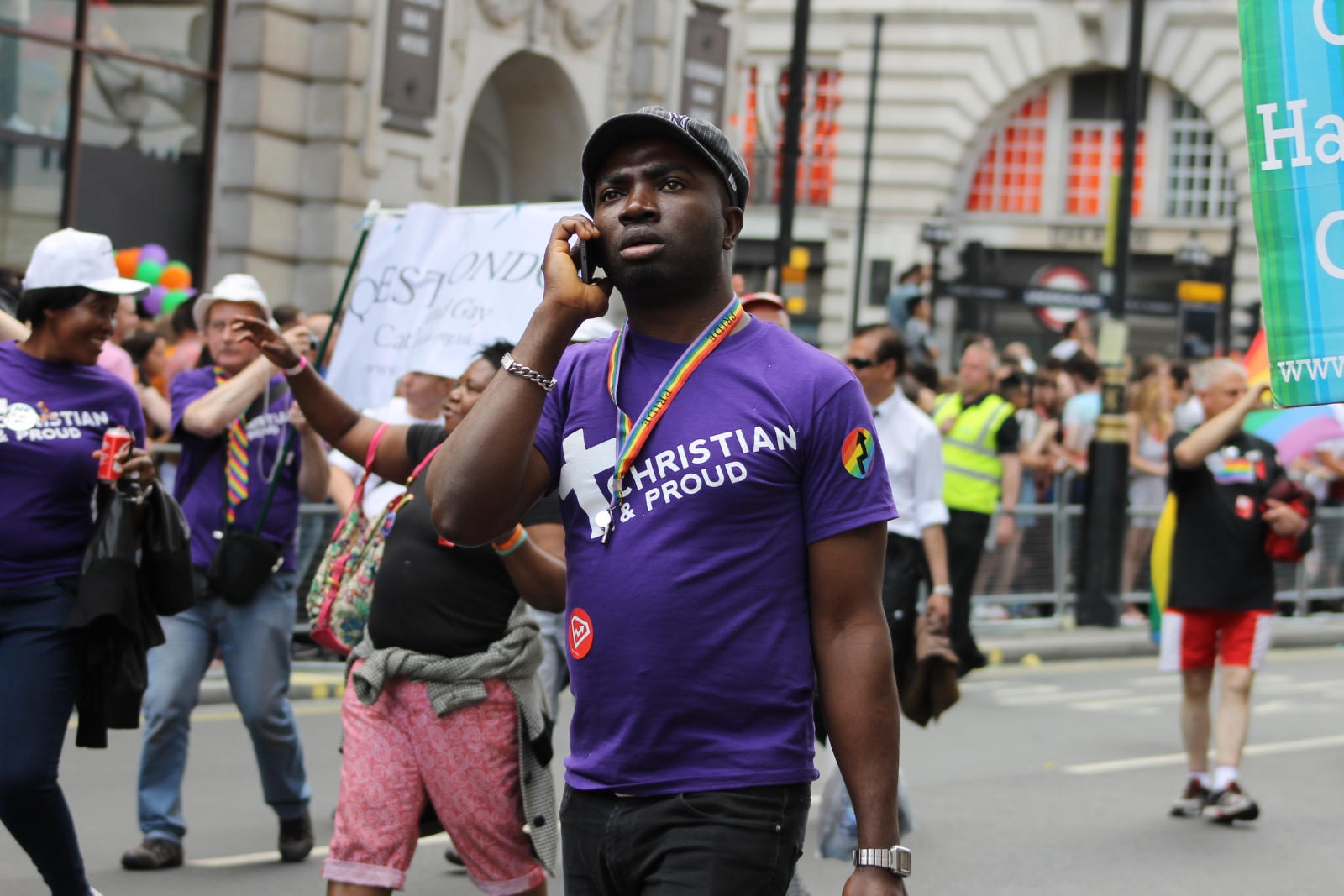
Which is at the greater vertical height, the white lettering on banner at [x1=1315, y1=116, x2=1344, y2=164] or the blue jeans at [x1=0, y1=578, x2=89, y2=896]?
the white lettering on banner at [x1=1315, y1=116, x2=1344, y2=164]

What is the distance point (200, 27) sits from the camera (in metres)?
16.6

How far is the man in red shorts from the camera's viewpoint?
316 inches

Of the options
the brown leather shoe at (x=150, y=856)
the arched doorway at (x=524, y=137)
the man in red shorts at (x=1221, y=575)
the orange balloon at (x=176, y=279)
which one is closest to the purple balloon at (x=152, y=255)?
the orange balloon at (x=176, y=279)

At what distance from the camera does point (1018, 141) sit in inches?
1523

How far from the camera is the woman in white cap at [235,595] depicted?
625 cm

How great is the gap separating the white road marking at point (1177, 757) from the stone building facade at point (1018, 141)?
25.7m

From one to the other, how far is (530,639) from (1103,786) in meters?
4.77

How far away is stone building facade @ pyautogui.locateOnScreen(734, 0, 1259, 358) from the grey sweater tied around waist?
31518 mm

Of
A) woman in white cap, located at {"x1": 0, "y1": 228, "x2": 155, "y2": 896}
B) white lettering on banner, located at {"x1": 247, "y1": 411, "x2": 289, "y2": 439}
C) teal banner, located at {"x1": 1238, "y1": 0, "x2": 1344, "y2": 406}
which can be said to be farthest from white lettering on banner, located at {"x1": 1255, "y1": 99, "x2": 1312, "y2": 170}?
white lettering on banner, located at {"x1": 247, "y1": 411, "x2": 289, "y2": 439}

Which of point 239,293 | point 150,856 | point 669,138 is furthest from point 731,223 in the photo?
point 150,856

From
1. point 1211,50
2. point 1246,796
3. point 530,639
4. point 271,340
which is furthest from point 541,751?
point 1211,50

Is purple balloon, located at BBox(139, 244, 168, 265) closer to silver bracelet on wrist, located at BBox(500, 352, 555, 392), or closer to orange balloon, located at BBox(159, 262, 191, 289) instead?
orange balloon, located at BBox(159, 262, 191, 289)

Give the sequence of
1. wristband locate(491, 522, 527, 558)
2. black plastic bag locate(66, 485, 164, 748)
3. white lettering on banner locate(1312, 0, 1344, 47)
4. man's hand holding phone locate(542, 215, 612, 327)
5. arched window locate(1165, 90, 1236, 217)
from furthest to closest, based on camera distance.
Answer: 1. arched window locate(1165, 90, 1236, 217)
2. black plastic bag locate(66, 485, 164, 748)
3. white lettering on banner locate(1312, 0, 1344, 47)
4. wristband locate(491, 522, 527, 558)
5. man's hand holding phone locate(542, 215, 612, 327)

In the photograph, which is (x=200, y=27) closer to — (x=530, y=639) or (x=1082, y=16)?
(x=530, y=639)
